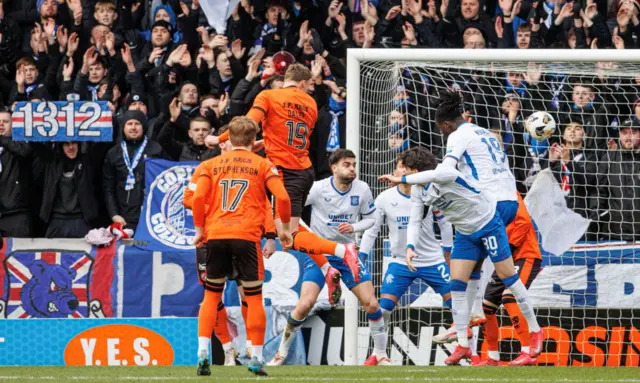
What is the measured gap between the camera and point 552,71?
38.3 feet

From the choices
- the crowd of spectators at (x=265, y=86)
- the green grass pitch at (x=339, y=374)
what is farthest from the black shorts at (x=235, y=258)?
the crowd of spectators at (x=265, y=86)

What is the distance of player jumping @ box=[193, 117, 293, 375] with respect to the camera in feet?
26.6

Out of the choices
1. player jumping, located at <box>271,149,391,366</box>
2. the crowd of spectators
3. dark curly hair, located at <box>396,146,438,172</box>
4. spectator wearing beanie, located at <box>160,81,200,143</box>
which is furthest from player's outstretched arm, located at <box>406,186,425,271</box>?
spectator wearing beanie, located at <box>160,81,200,143</box>

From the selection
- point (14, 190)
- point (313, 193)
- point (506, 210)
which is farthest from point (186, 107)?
point (506, 210)

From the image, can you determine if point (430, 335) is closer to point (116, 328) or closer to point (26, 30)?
point (116, 328)

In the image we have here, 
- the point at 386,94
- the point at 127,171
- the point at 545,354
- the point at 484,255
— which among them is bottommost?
the point at 545,354

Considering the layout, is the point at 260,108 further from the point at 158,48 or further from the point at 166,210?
the point at 158,48

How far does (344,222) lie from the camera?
35.6 ft

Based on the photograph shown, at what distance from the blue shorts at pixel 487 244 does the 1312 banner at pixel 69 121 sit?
5258 mm

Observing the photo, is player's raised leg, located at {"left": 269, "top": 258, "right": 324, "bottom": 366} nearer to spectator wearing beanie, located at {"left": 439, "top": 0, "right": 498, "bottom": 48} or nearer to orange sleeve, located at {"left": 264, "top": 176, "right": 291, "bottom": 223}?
orange sleeve, located at {"left": 264, "top": 176, "right": 291, "bottom": 223}

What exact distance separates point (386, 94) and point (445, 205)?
3113 millimetres

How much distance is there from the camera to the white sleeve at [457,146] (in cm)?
921

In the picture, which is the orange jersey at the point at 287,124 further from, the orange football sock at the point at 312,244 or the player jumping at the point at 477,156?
the player jumping at the point at 477,156

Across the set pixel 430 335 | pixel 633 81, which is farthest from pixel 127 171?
pixel 633 81
